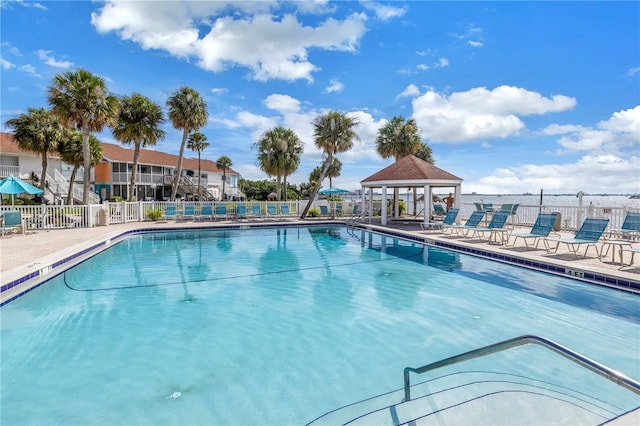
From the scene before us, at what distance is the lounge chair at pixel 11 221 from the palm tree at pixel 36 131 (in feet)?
34.6

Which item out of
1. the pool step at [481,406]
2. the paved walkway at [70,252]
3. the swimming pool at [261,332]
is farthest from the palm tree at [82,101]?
the pool step at [481,406]

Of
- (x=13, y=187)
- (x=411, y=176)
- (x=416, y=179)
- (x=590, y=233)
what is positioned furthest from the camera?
(x=411, y=176)

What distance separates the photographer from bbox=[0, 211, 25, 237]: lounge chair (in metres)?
11.6

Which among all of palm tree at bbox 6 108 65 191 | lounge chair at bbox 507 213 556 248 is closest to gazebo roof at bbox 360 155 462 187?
lounge chair at bbox 507 213 556 248

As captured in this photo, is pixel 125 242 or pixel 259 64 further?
pixel 259 64

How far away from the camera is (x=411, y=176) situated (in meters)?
16.3

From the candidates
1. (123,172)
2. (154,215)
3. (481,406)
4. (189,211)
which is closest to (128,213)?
(154,215)

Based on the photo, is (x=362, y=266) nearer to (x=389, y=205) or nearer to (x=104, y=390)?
(x=104, y=390)

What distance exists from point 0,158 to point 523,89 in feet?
114

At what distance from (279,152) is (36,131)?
608 inches

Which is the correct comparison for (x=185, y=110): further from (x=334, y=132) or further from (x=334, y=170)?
(x=334, y=170)

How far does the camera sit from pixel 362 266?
9508mm

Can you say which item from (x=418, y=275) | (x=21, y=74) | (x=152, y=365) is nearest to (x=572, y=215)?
(x=418, y=275)

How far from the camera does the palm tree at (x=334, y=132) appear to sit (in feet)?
67.6
